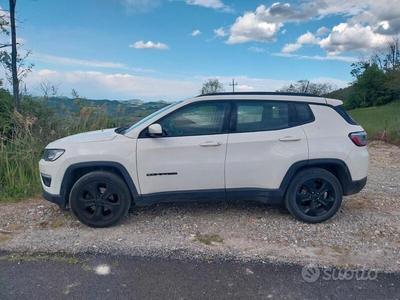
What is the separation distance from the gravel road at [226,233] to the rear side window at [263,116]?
4.32ft

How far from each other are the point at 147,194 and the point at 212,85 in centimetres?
897

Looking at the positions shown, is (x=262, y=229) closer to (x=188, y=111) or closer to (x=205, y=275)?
(x=205, y=275)

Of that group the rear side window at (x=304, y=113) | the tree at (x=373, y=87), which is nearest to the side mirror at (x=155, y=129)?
the rear side window at (x=304, y=113)

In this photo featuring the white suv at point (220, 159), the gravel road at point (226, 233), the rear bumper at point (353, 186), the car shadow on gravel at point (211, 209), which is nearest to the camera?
the gravel road at point (226, 233)

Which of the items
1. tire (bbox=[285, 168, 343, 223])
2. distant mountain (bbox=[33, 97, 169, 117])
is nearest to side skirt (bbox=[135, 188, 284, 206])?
tire (bbox=[285, 168, 343, 223])

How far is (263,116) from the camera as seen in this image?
4168 mm

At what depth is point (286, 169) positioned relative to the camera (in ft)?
13.4

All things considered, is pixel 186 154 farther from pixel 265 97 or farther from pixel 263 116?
pixel 265 97

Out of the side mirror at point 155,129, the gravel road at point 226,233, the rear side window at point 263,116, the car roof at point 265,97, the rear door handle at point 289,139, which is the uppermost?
the car roof at point 265,97

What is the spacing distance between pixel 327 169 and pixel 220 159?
1.55 metres

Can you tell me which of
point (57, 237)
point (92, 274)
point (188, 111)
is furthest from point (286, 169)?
point (57, 237)

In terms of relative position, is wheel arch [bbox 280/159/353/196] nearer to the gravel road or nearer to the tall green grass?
the gravel road

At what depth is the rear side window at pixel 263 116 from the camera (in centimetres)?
412

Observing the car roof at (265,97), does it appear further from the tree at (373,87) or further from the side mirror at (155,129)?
the tree at (373,87)
